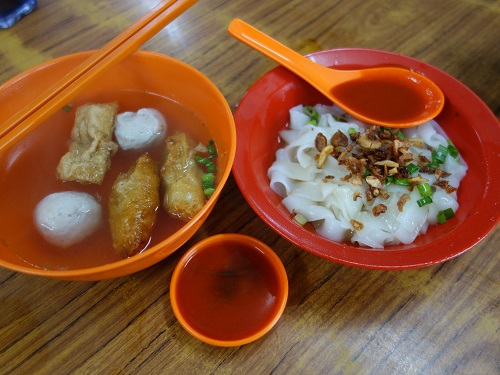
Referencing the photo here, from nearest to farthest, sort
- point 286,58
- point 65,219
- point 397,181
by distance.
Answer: point 65,219, point 397,181, point 286,58

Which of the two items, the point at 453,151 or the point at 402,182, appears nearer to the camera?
the point at 402,182

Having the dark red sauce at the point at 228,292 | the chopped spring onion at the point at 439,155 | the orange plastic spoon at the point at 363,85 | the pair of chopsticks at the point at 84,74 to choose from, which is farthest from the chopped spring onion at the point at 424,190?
the pair of chopsticks at the point at 84,74

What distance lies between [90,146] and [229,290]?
70cm

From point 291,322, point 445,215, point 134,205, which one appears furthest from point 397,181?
point 134,205

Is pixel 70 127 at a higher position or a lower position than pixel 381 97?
higher

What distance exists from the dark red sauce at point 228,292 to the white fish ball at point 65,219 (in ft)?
1.09

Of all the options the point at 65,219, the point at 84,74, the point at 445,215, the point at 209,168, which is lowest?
the point at 445,215

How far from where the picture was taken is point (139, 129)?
1462mm

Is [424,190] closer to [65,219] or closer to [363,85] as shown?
[363,85]

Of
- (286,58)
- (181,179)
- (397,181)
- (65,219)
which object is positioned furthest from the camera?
(286,58)

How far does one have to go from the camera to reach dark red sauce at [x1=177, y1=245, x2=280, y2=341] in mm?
1205

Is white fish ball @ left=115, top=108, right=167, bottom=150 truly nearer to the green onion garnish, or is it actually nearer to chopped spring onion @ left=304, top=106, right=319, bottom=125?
chopped spring onion @ left=304, top=106, right=319, bottom=125

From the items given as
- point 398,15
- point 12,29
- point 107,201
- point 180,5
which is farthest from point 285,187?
point 12,29

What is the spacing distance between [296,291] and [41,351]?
0.79m
